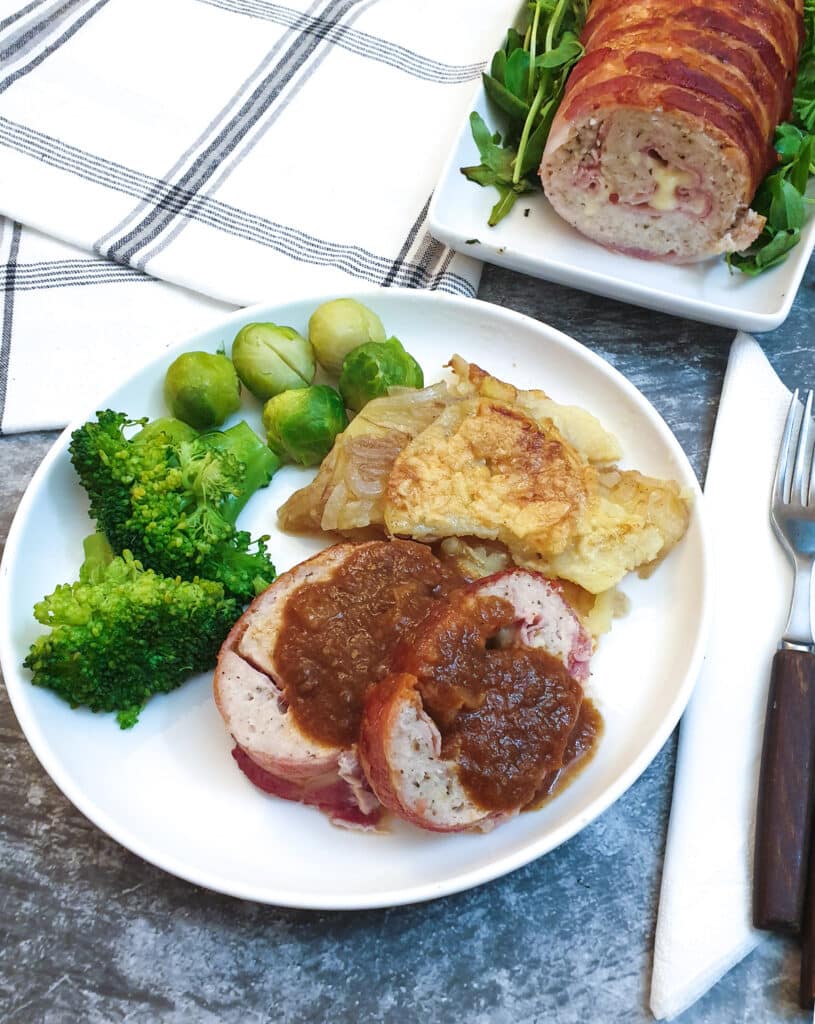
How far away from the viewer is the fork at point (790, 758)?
250 cm

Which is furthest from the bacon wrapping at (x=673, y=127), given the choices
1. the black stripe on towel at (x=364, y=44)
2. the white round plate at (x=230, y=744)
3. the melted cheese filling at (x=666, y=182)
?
the black stripe on towel at (x=364, y=44)

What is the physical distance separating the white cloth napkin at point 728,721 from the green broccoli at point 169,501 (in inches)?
57.7

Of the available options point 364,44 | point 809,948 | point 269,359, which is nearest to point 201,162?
point 364,44

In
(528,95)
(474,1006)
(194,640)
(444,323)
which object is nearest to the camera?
(474,1006)

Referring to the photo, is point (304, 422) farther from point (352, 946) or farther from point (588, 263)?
point (352, 946)

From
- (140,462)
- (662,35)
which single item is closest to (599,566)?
(140,462)

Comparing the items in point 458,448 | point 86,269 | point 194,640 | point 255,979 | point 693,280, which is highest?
point 693,280

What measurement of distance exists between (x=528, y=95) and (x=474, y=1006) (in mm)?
3629

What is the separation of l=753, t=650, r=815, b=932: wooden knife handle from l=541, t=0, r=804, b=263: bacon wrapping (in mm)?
1858

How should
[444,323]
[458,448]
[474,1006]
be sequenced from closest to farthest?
1. [474,1006]
2. [458,448]
3. [444,323]

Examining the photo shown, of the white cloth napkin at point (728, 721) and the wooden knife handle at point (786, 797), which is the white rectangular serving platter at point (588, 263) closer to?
the white cloth napkin at point (728, 721)

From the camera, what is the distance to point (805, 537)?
3.07m

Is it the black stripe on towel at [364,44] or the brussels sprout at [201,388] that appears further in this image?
the black stripe on towel at [364,44]

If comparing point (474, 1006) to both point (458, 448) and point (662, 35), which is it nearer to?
point (458, 448)
